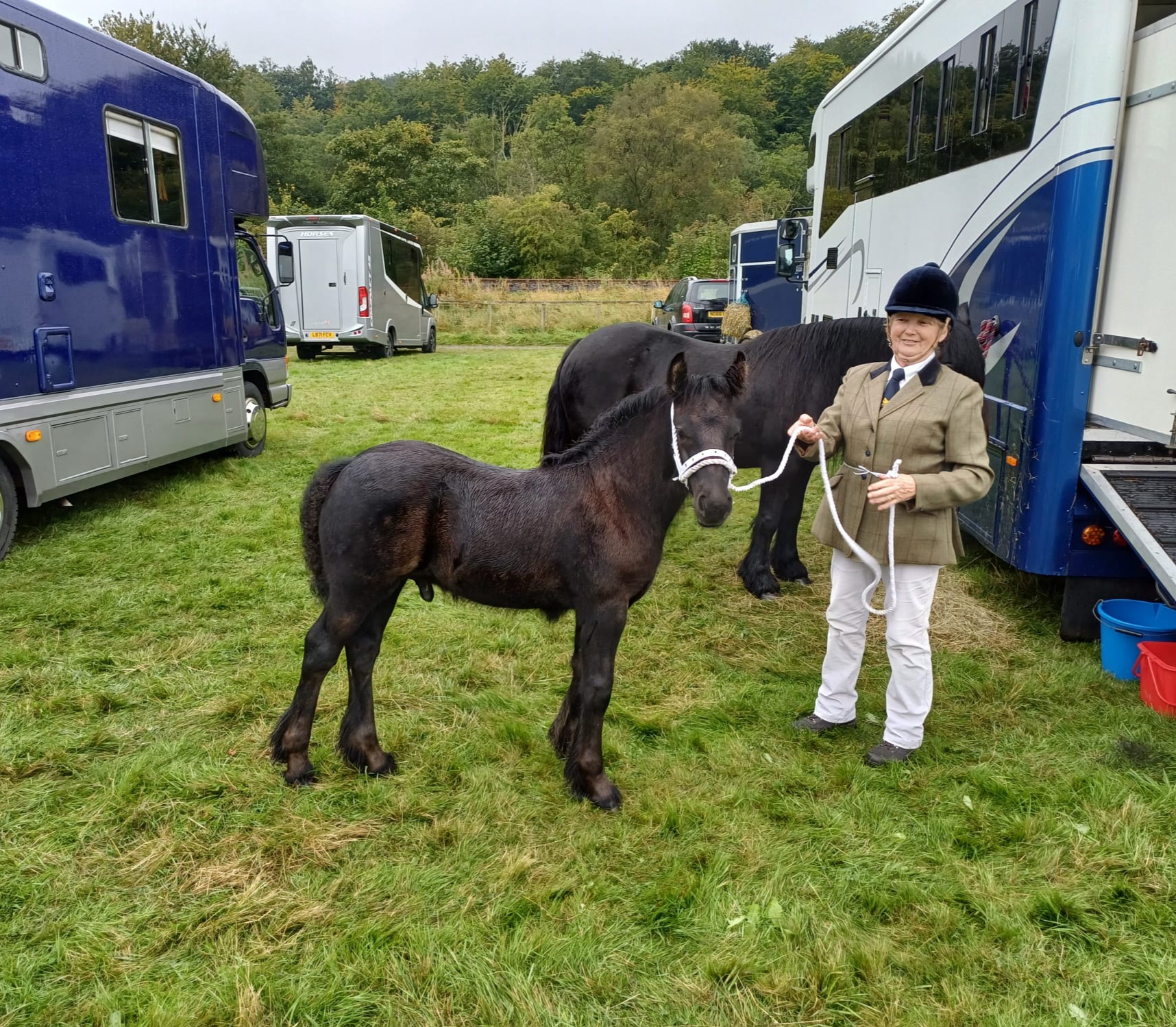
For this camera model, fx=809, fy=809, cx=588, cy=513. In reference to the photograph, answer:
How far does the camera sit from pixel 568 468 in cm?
315

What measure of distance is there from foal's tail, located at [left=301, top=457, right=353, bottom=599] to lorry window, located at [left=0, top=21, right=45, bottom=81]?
15.1 ft

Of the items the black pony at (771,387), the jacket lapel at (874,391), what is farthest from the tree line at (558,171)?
the jacket lapel at (874,391)

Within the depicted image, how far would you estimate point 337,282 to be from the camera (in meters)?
18.5

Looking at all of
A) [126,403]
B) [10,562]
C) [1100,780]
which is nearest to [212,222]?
[126,403]

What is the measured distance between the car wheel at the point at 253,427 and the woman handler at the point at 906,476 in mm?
7626

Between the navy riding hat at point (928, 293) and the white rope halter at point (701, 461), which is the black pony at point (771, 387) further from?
the white rope halter at point (701, 461)

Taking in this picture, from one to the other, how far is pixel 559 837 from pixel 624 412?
5.26 feet

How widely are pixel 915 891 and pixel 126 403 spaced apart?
22.4 feet

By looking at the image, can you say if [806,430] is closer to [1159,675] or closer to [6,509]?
[1159,675]

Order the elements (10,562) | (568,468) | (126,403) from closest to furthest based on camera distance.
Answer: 1. (568,468)
2. (10,562)
3. (126,403)

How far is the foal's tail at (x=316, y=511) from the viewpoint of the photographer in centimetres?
316

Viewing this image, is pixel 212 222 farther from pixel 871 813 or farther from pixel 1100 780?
pixel 1100 780

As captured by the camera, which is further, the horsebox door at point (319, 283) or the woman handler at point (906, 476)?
the horsebox door at point (319, 283)

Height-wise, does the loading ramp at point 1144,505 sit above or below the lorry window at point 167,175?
below
